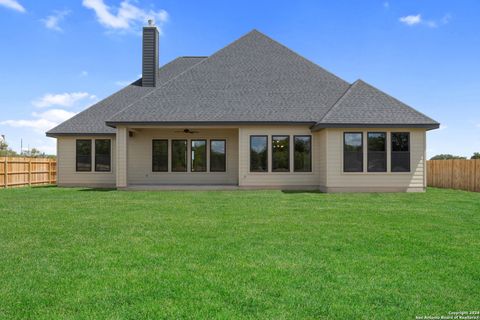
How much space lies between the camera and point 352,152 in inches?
667

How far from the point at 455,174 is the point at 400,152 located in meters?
5.69

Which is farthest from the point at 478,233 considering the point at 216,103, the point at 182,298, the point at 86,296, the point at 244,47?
the point at 244,47

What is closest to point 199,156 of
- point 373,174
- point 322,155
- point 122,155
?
point 122,155

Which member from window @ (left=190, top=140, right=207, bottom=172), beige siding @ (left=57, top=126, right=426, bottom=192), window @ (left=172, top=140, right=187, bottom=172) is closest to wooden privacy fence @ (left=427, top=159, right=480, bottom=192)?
beige siding @ (left=57, top=126, right=426, bottom=192)

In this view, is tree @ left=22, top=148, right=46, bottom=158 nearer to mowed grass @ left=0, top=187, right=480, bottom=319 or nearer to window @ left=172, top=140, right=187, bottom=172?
window @ left=172, top=140, right=187, bottom=172

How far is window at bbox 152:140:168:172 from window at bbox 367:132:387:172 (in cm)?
999

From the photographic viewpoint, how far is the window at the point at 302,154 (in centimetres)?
1811

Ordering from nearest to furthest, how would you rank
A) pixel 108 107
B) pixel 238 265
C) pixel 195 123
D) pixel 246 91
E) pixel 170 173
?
pixel 238 265
pixel 195 123
pixel 246 91
pixel 170 173
pixel 108 107

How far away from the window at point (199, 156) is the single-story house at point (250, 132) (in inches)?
2.0

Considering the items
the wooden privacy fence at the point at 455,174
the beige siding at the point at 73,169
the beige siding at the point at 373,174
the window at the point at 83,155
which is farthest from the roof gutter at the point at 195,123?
the wooden privacy fence at the point at 455,174

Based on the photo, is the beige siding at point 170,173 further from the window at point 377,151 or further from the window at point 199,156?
the window at point 377,151

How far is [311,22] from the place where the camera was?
55.1 ft

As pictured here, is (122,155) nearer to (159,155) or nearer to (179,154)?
(159,155)

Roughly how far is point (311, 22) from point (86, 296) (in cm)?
1542
